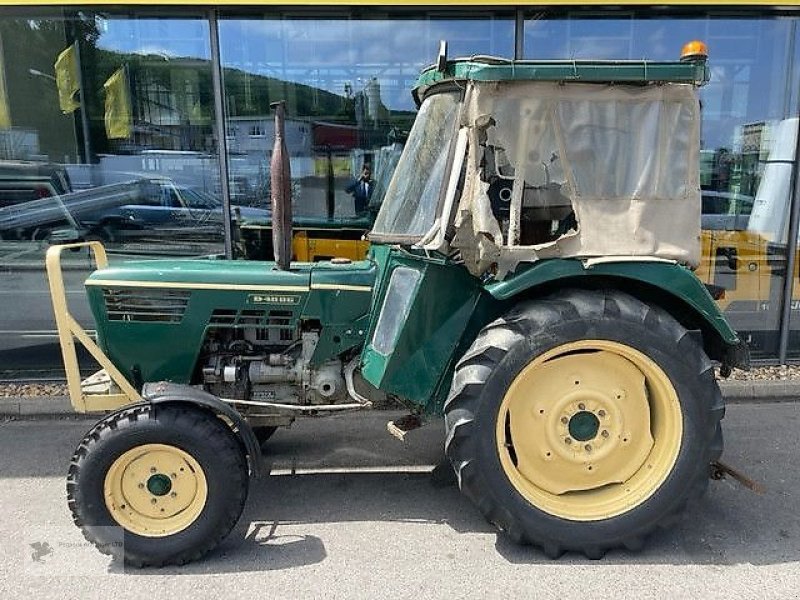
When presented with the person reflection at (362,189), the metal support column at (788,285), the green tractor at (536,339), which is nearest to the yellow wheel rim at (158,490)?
the green tractor at (536,339)

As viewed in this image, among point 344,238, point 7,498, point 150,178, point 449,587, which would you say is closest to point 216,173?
point 150,178

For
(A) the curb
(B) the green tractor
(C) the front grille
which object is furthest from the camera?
(A) the curb

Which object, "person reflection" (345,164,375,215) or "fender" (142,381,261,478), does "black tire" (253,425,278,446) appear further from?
"person reflection" (345,164,375,215)

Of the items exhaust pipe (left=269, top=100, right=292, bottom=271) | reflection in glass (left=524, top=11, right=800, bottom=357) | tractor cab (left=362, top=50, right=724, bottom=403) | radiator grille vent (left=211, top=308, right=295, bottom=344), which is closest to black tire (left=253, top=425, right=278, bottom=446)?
radiator grille vent (left=211, top=308, right=295, bottom=344)

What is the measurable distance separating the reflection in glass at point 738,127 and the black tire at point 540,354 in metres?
3.52

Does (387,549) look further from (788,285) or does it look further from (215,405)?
(788,285)

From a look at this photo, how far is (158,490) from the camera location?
2.99 meters

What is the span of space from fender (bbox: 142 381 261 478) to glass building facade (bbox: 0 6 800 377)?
3.09 metres

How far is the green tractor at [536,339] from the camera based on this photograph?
292 centimetres

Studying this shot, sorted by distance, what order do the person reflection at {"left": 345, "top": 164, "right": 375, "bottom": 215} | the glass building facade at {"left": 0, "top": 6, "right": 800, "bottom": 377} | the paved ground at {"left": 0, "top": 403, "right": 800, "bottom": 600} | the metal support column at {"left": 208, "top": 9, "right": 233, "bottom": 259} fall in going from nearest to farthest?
the paved ground at {"left": 0, "top": 403, "right": 800, "bottom": 600}
the metal support column at {"left": 208, "top": 9, "right": 233, "bottom": 259}
the glass building facade at {"left": 0, "top": 6, "right": 800, "bottom": 377}
the person reflection at {"left": 345, "top": 164, "right": 375, "bottom": 215}

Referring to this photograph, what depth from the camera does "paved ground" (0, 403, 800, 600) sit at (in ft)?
9.24

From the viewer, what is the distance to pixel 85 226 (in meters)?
6.00

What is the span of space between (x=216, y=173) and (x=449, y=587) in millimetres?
4363

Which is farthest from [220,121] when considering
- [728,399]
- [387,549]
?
[728,399]
